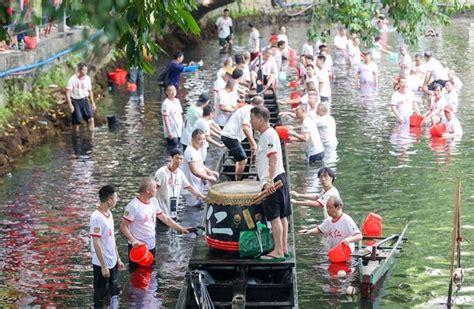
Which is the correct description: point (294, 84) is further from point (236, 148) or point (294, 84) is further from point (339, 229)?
point (339, 229)

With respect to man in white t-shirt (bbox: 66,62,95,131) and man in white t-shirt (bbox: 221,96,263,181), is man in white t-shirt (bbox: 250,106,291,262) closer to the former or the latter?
man in white t-shirt (bbox: 221,96,263,181)

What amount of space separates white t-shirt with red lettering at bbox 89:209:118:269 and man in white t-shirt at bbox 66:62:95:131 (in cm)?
1147

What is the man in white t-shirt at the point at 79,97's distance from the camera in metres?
23.8

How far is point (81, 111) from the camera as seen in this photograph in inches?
960

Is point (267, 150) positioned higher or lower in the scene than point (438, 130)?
higher

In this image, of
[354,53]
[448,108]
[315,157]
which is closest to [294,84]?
[354,53]

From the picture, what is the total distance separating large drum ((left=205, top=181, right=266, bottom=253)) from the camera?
12070 mm

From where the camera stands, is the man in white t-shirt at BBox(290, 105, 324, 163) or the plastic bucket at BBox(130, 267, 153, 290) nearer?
the plastic bucket at BBox(130, 267, 153, 290)

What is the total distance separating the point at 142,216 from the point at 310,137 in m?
7.91

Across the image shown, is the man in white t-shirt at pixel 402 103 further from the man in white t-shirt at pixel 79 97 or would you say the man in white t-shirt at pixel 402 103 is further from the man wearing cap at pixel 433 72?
the man in white t-shirt at pixel 79 97

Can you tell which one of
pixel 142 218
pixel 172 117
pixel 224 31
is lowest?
pixel 142 218

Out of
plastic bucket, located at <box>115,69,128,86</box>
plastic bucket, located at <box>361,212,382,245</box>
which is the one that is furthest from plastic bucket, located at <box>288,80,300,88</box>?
plastic bucket, located at <box>361,212,382,245</box>

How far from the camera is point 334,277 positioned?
13789 millimetres

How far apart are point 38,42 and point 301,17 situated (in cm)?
3106
